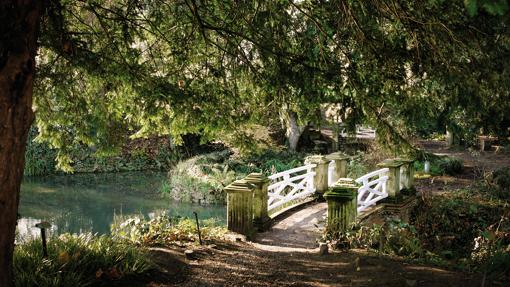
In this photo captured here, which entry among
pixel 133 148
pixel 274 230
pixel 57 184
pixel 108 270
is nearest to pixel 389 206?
pixel 274 230

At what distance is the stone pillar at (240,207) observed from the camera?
9.44 meters

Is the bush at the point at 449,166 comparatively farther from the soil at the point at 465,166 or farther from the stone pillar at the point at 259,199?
the stone pillar at the point at 259,199

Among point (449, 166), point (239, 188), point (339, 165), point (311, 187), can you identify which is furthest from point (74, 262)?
point (449, 166)

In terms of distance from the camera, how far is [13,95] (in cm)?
410

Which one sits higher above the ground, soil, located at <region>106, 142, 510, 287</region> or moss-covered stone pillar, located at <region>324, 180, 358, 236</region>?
moss-covered stone pillar, located at <region>324, 180, 358, 236</region>

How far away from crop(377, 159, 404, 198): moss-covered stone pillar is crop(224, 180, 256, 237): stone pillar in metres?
4.39

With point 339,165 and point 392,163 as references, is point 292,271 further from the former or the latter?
point 339,165

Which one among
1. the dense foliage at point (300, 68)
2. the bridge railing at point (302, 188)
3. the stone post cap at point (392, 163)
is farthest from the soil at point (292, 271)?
the stone post cap at point (392, 163)

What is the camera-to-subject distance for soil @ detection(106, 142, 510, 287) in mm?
6164

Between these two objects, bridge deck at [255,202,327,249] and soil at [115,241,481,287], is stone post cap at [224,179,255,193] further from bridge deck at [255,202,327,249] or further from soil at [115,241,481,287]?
soil at [115,241,481,287]

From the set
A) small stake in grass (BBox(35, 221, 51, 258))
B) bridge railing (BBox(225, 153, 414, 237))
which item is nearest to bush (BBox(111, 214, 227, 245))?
bridge railing (BBox(225, 153, 414, 237))

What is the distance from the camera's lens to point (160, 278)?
6273 millimetres

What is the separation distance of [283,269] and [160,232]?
→ 2.38 m

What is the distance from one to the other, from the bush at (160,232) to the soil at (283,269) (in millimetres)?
434
